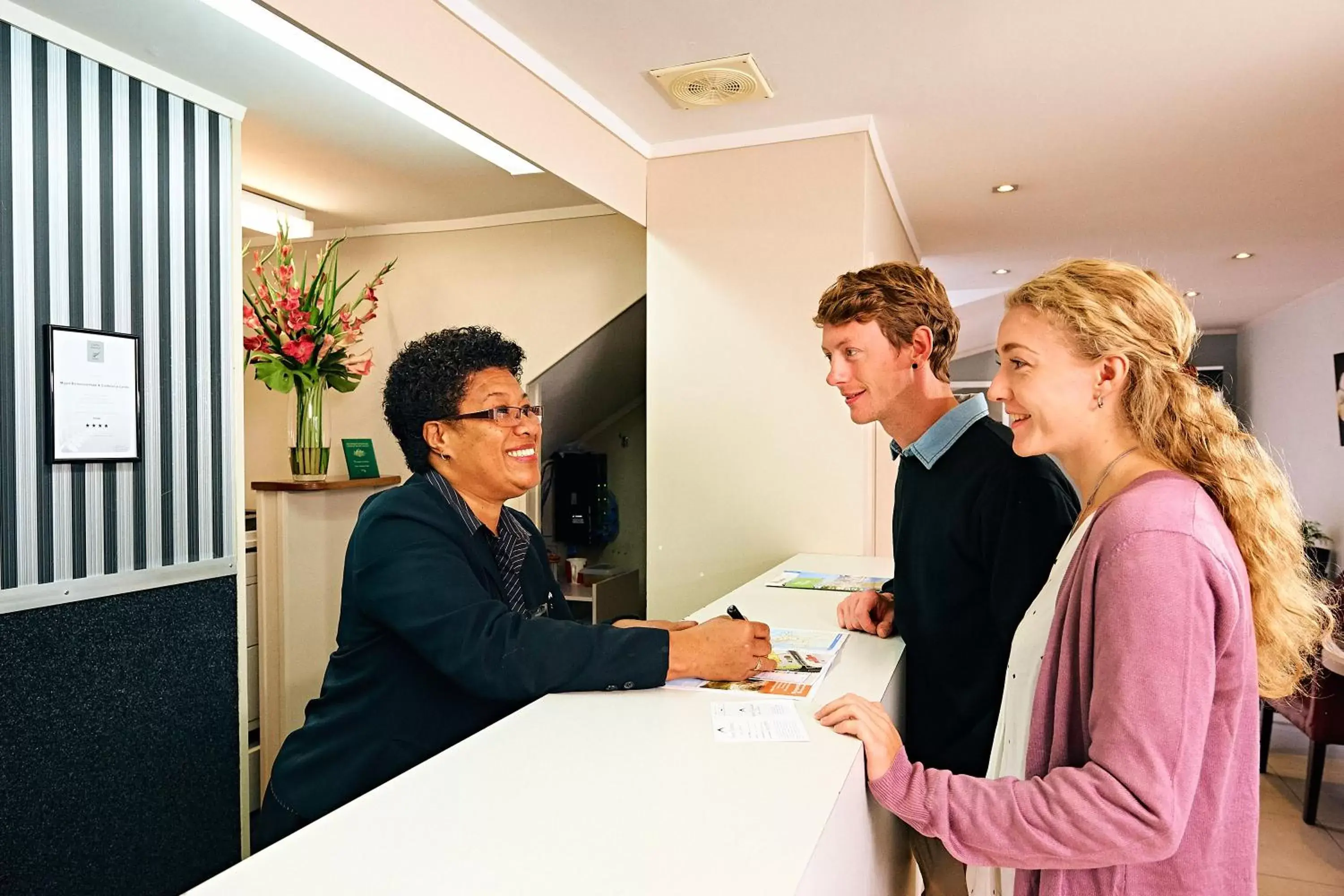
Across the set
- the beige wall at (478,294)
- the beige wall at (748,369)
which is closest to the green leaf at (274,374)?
the beige wall at (478,294)

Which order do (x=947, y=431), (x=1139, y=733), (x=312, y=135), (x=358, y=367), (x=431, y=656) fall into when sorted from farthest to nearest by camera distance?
(x=358, y=367), (x=312, y=135), (x=947, y=431), (x=431, y=656), (x=1139, y=733)

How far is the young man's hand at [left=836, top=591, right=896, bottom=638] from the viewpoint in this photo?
1734mm

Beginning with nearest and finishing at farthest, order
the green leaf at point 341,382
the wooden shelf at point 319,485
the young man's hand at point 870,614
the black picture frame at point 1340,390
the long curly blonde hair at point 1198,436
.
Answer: the long curly blonde hair at point 1198,436, the young man's hand at point 870,614, the wooden shelf at point 319,485, the green leaf at point 341,382, the black picture frame at point 1340,390

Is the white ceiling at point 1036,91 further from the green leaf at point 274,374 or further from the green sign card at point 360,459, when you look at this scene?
the green sign card at point 360,459

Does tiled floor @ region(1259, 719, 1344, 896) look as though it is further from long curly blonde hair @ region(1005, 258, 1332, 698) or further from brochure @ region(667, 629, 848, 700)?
long curly blonde hair @ region(1005, 258, 1332, 698)

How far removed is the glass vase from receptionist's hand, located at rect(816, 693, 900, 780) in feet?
7.97

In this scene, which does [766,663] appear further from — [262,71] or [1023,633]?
[262,71]

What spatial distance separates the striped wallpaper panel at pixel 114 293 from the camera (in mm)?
1918

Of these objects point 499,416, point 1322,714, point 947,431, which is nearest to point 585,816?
point 499,416

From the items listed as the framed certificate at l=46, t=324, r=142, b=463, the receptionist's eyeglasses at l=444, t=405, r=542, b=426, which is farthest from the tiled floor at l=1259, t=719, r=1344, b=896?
the framed certificate at l=46, t=324, r=142, b=463

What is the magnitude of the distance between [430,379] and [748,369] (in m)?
1.75

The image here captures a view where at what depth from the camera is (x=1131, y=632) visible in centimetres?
88

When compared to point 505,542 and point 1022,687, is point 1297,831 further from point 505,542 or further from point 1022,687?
point 505,542

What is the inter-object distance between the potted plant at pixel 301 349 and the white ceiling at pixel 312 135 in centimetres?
29
